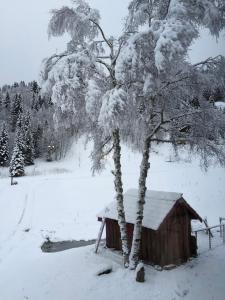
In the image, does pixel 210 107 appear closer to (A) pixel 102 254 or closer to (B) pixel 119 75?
(B) pixel 119 75

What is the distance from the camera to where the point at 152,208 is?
49.7 feet

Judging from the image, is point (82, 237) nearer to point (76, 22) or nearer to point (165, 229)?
point (165, 229)

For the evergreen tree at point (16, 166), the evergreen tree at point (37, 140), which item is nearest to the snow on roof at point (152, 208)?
the evergreen tree at point (16, 166)

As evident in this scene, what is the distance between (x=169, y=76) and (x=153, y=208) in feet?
22.3

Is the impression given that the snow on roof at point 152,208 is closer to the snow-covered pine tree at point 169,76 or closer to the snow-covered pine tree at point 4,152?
the snow-covered pine tree at point 169,76

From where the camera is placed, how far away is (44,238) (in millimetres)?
23797

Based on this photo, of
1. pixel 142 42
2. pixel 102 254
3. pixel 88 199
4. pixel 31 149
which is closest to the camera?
pixel 142 42

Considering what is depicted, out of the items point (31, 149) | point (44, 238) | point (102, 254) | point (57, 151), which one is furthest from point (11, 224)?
point (57, 151)

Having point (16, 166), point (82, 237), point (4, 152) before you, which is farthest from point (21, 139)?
point (82, 237)

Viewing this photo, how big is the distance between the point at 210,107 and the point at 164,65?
398cm

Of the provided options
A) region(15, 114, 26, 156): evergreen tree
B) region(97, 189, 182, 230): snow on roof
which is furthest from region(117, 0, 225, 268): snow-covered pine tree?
region(15, 114, 26, 156): evergreen tree

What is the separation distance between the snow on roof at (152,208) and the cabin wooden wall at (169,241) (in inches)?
16.7

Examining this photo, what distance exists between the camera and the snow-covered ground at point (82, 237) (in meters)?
12.0

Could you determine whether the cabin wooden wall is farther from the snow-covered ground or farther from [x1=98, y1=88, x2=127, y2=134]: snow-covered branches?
[x1=98, y1=88, x2=127, y2=134]: snow-covered branches
